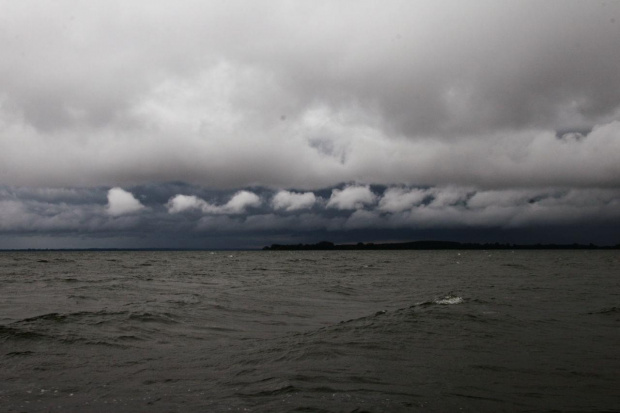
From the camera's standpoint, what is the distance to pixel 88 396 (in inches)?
383

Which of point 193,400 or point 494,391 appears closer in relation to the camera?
point 193,400

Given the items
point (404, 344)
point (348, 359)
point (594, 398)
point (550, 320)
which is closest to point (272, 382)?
point (348, 359)

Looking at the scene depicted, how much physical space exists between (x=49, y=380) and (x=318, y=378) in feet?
20.9

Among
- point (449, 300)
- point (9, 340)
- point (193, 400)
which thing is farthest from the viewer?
point (449, 300)

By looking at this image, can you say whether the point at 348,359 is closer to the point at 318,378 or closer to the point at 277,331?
the point at 318,378

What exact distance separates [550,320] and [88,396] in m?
17.8

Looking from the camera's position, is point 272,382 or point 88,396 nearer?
point 88,396

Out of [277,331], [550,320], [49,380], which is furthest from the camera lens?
[550,320]

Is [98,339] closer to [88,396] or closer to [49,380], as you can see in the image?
[49,380]

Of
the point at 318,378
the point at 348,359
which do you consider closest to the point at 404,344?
the point at 348,359

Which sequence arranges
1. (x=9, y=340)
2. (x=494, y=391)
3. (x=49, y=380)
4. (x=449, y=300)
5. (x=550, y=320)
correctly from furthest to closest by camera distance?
1. (x=449, y=300)
2. (x=550, y=320)
3. (x=9, y=340)
4. (x=49, y=380)
5. (x=494, y=391)

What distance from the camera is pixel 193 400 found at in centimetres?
942

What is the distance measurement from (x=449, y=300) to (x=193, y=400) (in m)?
19.1

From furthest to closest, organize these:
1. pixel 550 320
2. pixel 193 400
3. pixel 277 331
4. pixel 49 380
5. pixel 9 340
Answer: pixel 550 320
pixel 277 331
pixel 9 340
pixel 49 380
pixel 193 400
